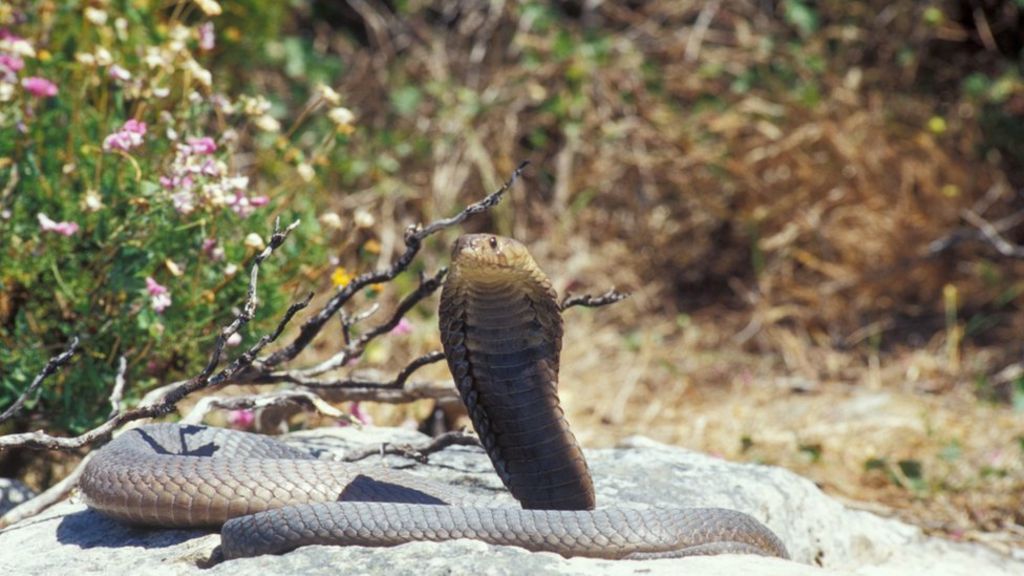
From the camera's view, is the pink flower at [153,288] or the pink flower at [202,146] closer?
the pink flower at [153,288]

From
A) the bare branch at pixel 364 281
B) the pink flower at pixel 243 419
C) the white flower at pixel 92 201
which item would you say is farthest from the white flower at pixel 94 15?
the pink flower at pixel 243 419

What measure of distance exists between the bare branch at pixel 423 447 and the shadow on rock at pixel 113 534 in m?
0.73

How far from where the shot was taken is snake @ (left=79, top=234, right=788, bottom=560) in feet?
9.50

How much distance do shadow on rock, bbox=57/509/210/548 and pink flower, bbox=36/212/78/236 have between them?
97cm

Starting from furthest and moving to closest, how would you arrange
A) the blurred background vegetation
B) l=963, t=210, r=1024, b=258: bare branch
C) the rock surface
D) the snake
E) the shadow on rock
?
l=963, t=210, r=1024, b=258: bare branch, the blurred background vegetation, the shadow on rock, the snake, the rock surface

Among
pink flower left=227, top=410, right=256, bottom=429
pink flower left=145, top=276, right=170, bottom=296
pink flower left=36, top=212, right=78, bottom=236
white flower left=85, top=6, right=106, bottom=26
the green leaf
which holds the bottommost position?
pink flower left=227, top=410, right=256, bottom=429

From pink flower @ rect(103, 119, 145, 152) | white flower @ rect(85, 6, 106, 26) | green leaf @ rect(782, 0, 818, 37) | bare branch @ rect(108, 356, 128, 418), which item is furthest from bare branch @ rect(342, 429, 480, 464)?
green leaf @ rect(782, 0, 818, 37)

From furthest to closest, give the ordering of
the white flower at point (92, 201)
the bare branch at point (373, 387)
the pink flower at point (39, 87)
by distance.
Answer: the pink flower at point (39, 87)
the bare branch at point (373, 387)
the white flower at point (92, 201)

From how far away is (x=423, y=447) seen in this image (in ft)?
13.2

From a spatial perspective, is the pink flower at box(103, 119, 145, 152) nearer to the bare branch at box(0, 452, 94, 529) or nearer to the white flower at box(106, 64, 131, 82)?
the white flower at box(106, 64, 131, 82)

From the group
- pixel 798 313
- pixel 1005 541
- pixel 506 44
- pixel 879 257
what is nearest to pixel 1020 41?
pixel 879 257

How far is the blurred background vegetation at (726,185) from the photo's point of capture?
6.43m

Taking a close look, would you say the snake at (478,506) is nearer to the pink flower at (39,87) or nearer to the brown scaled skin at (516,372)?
the brown scaled skin at (516,372)

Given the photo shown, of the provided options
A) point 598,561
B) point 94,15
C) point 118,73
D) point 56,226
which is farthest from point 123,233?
point 598,561
